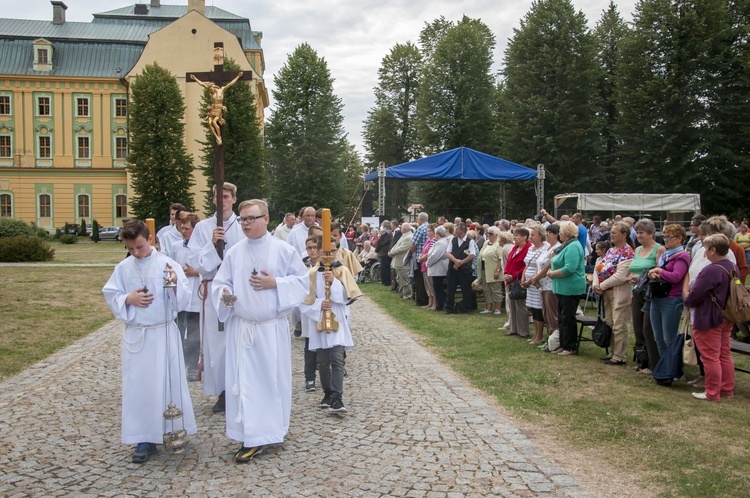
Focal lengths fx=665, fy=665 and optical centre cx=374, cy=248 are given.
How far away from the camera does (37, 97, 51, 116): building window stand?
54.5m

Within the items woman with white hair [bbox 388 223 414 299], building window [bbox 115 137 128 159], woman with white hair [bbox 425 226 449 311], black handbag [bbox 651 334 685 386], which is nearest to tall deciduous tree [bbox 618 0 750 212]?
woman with white hair [bbox 388 223 414 299]

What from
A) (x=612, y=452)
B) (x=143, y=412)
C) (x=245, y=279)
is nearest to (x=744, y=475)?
(x=612, y=452)

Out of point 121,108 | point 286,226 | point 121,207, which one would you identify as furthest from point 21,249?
point 121,108

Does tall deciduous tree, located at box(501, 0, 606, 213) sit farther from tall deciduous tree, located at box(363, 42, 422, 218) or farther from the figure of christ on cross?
the figure of christ on cross

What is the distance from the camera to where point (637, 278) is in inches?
318

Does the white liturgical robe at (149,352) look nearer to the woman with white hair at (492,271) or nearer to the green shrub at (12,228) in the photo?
the woman with white hair at (492,271)

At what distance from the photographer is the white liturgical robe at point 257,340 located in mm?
5215

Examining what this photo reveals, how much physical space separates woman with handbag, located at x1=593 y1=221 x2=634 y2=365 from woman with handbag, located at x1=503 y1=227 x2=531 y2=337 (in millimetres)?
2098

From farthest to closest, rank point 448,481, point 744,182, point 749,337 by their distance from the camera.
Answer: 1. point 744,182
2. point 749,337
3. point 448,481

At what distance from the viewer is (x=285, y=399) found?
541cm

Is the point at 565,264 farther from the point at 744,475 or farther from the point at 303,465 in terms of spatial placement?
the point at 303,465

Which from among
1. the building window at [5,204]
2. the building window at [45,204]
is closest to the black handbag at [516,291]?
the building window at [45,204]

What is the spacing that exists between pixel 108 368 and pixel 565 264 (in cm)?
631

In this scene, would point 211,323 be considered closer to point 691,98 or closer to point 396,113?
point 691,98
